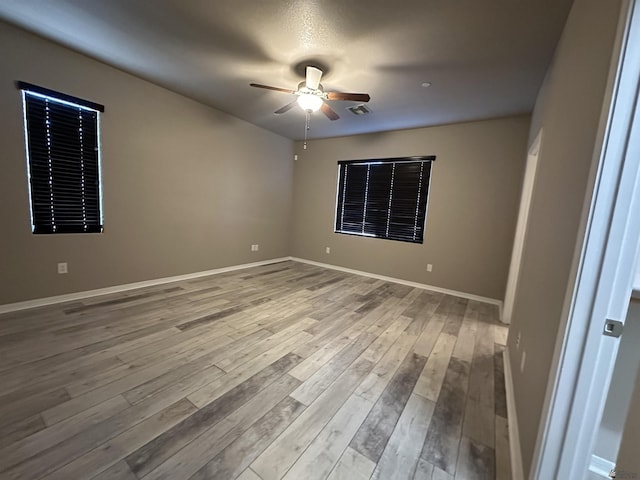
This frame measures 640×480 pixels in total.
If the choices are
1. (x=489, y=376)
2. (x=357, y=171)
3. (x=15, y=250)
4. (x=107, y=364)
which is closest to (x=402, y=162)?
(x=357, y=171)

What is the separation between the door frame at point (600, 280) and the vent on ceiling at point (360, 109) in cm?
285

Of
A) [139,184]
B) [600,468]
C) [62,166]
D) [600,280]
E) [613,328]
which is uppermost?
[62,166]

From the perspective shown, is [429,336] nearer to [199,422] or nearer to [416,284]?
[416,284]

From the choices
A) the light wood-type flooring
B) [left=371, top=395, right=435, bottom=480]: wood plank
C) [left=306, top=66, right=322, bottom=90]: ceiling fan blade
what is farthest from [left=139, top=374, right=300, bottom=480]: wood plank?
[left=306, top=66, right=322, bottom=90]: ceiling fan blade

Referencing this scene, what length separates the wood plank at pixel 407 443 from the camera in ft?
3.99

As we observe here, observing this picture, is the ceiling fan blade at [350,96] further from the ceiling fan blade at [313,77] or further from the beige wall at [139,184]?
the beige wall at [139,184]

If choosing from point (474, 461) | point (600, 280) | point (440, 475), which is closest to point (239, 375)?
point (440, 475)

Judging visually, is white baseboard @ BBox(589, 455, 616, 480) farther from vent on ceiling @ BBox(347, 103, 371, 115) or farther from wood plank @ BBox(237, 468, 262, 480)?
vent on ceiling @ BBox(347, 103, 371, 115)

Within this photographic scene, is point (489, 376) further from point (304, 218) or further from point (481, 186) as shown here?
point (304, 218)

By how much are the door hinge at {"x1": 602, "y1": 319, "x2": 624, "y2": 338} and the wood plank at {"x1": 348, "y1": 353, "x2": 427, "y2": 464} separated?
113 centimetres

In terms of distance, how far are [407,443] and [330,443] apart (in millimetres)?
426

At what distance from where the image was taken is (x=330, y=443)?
4.40 ft

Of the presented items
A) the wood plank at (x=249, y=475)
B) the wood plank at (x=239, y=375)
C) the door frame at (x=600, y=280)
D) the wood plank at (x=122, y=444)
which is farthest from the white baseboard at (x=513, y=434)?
the wood plank at (x=122, y=444)

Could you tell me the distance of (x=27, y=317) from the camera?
7.98ft
